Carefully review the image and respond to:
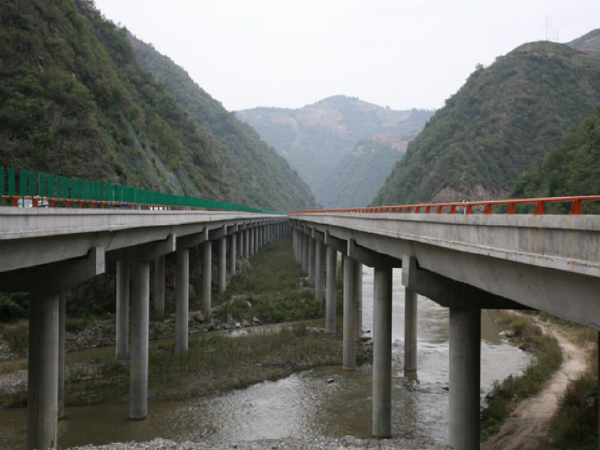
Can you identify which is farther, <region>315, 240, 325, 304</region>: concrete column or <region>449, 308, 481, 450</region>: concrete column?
<region>315, 240, 325, 304</region>: concrete column

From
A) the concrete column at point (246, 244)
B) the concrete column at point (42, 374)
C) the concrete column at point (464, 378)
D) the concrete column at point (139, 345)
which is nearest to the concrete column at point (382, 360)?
the concrete column at point (464, 378)

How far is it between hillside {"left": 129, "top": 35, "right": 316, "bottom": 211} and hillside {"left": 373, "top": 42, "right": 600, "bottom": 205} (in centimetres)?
3882

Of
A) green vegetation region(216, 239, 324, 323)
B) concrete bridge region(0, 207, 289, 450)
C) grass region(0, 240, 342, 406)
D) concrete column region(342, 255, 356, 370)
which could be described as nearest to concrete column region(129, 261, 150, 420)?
concrete bridge region(0, 207, 289, 450)

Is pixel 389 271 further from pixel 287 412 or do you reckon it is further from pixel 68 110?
pixel 68 110

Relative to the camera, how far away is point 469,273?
10828 millimetres

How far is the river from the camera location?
18766 mm

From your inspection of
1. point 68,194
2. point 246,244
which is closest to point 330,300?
point 68,194

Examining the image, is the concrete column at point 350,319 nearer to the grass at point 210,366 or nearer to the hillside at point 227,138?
the grass at point 210,366

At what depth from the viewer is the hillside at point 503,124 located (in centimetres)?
9388

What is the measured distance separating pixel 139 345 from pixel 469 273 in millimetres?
14885

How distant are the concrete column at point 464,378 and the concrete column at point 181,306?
19568 mm

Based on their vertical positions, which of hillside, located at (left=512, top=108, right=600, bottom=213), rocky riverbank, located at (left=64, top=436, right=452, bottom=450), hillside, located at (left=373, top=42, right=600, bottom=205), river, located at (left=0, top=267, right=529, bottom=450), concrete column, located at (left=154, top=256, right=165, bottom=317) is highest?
hillside, located at (left=373, top=42, right=600, bottom=205)

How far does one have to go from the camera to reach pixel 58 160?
39250mm

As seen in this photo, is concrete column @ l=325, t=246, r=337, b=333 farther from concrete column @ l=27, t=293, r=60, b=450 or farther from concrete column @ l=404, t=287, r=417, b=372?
concrete column @ l=27, t=293, r=60, b=450
